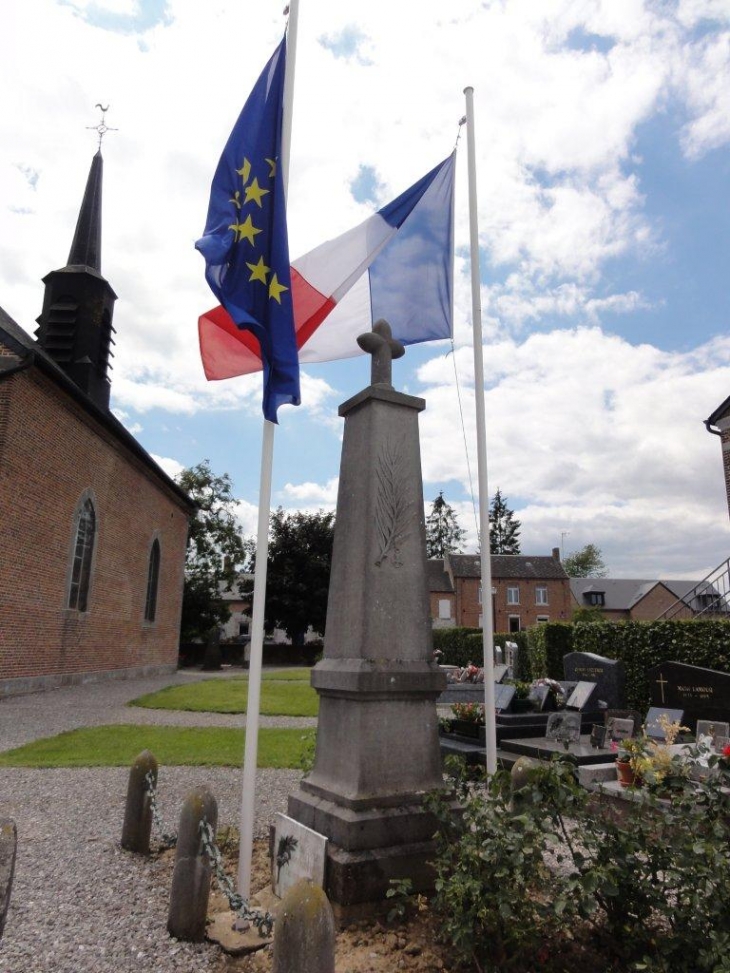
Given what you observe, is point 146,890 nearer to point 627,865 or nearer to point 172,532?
point 627,865

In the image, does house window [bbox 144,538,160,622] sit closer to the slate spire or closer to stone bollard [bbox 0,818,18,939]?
the slate spire

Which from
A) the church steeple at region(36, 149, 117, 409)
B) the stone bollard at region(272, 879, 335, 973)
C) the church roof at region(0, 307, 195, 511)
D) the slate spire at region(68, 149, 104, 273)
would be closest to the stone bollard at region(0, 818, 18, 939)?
the stone bollard at region(272, 879, 335, 973)

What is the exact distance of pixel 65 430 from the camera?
16.5 m

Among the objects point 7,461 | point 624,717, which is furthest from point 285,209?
point 7,461

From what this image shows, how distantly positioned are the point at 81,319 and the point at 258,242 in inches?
768

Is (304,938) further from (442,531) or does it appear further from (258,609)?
(442,531)

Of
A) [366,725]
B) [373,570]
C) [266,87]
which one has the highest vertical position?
[266,87]

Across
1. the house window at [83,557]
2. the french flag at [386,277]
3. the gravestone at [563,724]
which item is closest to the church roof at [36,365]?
the house window at [83,557]

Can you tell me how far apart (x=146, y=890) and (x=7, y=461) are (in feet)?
38.4

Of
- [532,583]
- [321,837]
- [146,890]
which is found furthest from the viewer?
[532,583]

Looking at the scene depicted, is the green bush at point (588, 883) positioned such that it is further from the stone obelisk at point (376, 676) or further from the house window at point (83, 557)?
the house window at point (83, 557)

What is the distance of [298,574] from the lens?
42.2 metres

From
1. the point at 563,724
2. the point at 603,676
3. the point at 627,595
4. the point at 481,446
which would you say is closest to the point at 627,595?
the point at 627,595

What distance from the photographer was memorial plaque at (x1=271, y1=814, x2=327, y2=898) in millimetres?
3775
